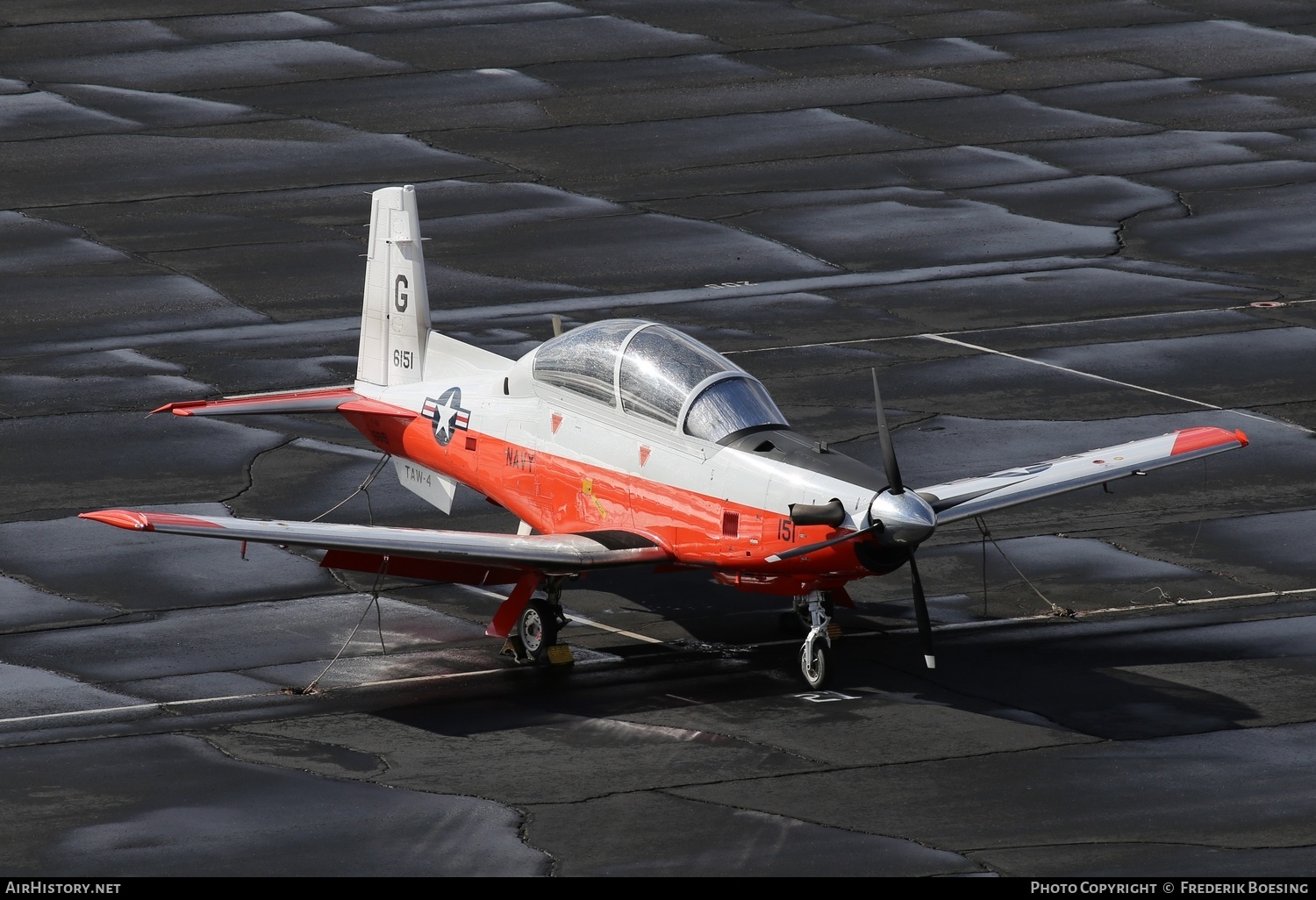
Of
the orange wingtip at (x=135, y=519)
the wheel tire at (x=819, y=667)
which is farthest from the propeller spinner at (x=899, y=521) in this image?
the orange wingtip at (x=135, y=519)

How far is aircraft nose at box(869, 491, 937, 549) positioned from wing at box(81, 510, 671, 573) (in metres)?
2.13

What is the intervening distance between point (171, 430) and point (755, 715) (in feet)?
34.1

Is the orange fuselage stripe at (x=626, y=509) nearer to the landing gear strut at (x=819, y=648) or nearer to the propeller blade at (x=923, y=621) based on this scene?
the landing gear strut at (x=819, y=648)

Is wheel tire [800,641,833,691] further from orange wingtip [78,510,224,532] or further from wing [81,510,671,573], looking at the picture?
orange wingtip [78,510,224,532]

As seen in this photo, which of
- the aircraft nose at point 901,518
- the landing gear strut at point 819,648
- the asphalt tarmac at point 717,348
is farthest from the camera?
the landing gear strut at point 819,648

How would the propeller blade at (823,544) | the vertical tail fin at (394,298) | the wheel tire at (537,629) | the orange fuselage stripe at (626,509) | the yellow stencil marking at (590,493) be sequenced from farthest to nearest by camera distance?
the vertical tail fin at (394,298)
the yellow stencil marking at (590,493)
the wheel tire at (537,629)
the orange fuselage stripe at (626,509)
the propeller blade at (823,544)

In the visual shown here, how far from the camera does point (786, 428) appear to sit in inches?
632

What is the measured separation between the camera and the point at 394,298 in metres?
19.7

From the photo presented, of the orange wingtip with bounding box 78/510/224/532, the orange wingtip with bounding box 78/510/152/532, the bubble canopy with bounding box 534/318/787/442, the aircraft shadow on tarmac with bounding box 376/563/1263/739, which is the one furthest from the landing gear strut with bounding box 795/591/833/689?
the orange wingtip with bounding box 78/510/152/532

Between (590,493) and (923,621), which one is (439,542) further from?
(923,621)

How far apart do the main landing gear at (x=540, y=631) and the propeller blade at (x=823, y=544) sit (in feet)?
6.76

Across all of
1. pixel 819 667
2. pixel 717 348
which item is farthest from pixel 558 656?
pixel 717 348

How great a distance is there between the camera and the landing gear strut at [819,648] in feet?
51.3

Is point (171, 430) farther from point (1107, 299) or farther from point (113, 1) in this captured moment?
point (113, 1)
